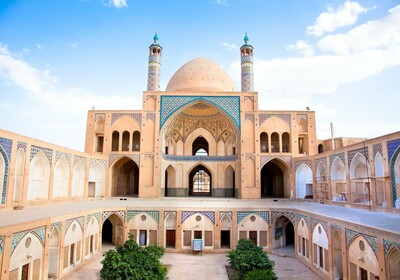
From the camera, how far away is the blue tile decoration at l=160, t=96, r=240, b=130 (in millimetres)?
15898

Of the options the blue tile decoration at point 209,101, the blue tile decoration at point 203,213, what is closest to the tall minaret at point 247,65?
the blue tile decoration at point 209,101

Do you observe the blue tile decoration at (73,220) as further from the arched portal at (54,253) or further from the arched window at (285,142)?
the arched window at (285,142)

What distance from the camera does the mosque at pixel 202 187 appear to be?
6.63 metres

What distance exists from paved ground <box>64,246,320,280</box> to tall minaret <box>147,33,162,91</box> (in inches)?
401

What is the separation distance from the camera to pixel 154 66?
58.3ft

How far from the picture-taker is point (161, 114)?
624 inches

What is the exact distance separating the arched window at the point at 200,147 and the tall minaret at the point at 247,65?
4616 millimetres

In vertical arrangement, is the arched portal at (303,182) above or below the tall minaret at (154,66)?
below

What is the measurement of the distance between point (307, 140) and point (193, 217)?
26.9 ft

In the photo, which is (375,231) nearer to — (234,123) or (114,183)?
(234,123)

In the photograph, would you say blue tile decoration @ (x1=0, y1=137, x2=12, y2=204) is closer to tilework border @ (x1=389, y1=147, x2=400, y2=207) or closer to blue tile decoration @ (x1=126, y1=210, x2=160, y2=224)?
blue tile decoration @ (x1=126, y1=210, x2=160, y2=224)

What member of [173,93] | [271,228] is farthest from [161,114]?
[271,228]

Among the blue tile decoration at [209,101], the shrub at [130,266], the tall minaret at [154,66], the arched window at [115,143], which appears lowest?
the shrub at [130,266]

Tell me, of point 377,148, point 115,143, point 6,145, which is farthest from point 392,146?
point 115,143
